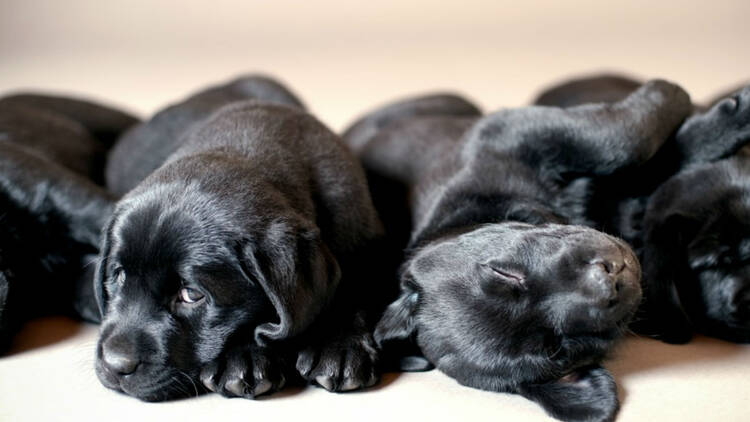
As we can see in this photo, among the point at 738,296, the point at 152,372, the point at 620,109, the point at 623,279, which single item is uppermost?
the point at 620,109

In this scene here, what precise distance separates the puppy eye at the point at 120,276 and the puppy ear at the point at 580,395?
123 cm

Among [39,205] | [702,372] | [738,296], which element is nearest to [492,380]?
[702,372]

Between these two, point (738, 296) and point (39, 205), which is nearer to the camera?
point (738, 296)

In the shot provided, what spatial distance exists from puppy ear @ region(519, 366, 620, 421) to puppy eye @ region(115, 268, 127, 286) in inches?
48.5

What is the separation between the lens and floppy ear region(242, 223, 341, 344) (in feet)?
8.15

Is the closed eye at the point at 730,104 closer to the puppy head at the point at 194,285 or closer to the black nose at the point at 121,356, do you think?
the puppy head at the point at 194,285

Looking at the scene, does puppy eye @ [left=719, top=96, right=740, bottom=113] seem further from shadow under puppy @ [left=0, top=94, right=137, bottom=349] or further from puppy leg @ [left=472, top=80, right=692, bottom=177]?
shadow under puppy @ [left=0, top=94, right=137, bottom=349]

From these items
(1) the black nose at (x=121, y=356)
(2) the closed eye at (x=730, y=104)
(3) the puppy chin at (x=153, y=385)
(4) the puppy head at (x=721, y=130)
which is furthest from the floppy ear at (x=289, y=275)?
(2) the closed eye at (x=730, y=104)

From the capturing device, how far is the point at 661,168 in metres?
3.25

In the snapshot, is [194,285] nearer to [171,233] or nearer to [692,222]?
[171,233]

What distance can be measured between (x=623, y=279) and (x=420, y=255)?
27.7 inches

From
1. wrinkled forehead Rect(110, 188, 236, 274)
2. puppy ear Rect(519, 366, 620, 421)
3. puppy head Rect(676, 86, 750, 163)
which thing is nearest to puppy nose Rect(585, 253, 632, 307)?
puppy ear Rect(519, 366, 620, 421)

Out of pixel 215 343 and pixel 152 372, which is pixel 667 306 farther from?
pixel 152 372

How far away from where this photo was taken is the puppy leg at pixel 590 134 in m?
3.06
